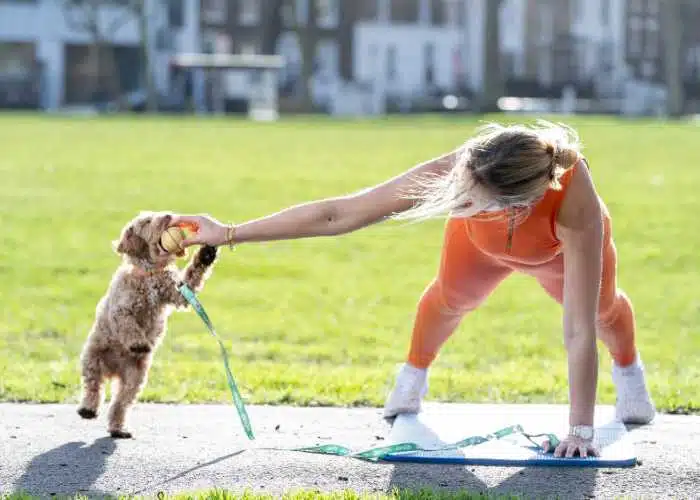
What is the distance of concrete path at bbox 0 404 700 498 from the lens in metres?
5.07

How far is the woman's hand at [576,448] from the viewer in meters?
5.45

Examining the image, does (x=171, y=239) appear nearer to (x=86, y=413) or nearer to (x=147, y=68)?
(x=86, y=413)

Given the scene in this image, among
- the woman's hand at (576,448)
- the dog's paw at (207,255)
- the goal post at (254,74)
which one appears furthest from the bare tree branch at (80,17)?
the woman's hand at (576,448)

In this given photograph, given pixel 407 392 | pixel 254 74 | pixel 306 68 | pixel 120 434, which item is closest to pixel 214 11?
pixel 254 74

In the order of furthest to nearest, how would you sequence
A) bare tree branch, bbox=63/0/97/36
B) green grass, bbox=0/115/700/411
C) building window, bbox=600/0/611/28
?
building window, bbox=600/0/611/28, bare tree branch, bbox=63/0/97/36, green grass, bbox=0/115/700/411

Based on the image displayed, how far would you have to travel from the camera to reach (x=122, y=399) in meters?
5.70

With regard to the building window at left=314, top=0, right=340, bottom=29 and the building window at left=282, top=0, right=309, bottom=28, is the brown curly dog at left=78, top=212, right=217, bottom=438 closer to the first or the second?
the building window at left=282, top=0, right=309, bottom=28

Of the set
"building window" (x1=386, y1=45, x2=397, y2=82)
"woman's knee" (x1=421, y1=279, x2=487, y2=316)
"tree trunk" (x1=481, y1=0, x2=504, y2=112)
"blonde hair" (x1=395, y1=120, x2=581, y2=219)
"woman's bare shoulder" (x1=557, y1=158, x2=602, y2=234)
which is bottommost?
"building window" (x1=386, y1=45, x2=397, y2=82)

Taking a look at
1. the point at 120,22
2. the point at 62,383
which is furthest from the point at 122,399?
the point at 120,22

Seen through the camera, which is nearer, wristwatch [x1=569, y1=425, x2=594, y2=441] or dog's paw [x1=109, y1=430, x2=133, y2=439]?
wristwatch [x1=569, y1=425, x2=594, y2=441]

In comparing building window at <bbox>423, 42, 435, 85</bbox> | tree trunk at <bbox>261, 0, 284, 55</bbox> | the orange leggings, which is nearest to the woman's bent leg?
the orange leggings

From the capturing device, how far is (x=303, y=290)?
37.6 feet

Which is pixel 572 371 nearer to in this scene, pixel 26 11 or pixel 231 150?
pixel 231 150

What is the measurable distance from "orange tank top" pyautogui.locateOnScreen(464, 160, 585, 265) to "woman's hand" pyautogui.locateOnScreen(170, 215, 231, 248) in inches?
37.1
